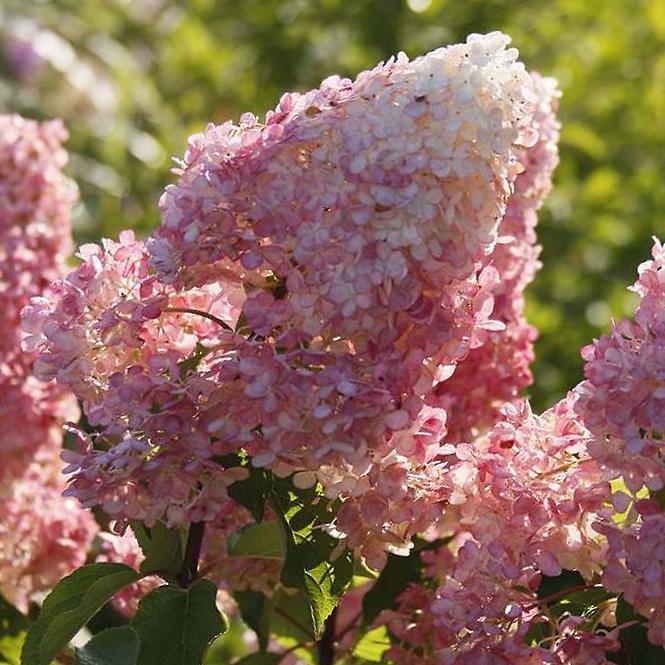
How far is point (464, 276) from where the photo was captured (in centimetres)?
112

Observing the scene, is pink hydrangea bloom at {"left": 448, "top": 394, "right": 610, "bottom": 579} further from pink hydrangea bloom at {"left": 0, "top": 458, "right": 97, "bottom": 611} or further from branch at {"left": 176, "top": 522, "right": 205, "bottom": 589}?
pink hydrangea bloom at {"left": 0, "top": 458, "right": 97, "bottom": 611}

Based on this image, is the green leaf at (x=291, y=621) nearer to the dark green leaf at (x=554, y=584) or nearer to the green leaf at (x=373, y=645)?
the green leaf at (x=373, y=645)

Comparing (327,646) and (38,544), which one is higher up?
(38,544)

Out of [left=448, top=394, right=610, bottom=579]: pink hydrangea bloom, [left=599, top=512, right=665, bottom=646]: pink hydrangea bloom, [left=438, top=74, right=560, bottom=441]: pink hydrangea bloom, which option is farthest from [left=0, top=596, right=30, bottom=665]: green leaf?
[left=599, top=512, right=665, bottom=646]: pink hydrangea bloom

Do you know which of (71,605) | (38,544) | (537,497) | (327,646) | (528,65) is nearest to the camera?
(537,497)

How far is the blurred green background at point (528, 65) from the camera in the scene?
302cm

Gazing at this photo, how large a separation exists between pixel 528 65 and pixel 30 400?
1.75 m

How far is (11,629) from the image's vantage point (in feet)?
5.45

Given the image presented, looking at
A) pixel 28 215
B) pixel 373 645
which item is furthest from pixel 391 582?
pixel 28 215

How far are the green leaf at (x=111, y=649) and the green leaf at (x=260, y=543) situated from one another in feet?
0.38

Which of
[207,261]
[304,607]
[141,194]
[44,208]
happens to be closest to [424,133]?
[207,261]

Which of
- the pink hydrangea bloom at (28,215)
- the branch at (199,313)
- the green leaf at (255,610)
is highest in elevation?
the pink hydrangea bloom at (28,215)

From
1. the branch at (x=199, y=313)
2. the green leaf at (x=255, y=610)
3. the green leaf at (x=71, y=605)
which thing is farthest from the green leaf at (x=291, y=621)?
the branch at (x=199, y=313)

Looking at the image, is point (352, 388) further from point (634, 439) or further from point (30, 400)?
point (30, 400)
